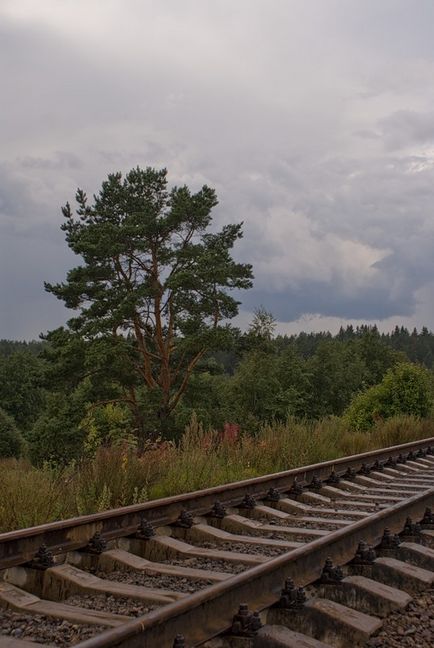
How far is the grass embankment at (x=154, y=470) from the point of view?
575cm

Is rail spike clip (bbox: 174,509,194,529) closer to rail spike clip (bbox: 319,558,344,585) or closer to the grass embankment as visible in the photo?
the grass embankment

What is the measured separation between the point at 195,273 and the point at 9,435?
36836 millimetres

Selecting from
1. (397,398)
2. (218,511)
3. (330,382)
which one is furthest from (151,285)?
(330,382)

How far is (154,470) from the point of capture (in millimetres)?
7324

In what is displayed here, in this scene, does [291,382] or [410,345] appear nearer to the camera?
[291,382]

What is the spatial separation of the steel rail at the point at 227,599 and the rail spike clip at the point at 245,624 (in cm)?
5

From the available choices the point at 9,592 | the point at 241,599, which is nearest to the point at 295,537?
the point at 241,599

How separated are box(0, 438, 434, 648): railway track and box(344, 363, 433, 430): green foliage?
11338 mm

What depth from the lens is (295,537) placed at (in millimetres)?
5637

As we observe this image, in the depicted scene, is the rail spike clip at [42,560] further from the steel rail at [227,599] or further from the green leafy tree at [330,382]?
the green leafy tree at [330,382]

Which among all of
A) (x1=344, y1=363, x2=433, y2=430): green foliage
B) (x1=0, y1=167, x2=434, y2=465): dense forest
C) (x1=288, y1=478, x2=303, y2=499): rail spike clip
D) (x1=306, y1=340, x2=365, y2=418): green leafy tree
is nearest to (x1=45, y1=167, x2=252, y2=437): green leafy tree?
(x1=0, y1=167, x2=434, y2=465): dense forest

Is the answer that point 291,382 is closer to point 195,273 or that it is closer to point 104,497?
point 195,273

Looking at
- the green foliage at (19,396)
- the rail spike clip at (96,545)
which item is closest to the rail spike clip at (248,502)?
the rail spike clip at (96,545)

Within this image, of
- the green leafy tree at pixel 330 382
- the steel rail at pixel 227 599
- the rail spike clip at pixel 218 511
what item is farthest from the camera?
the green leafy tree at pixel 330 382
